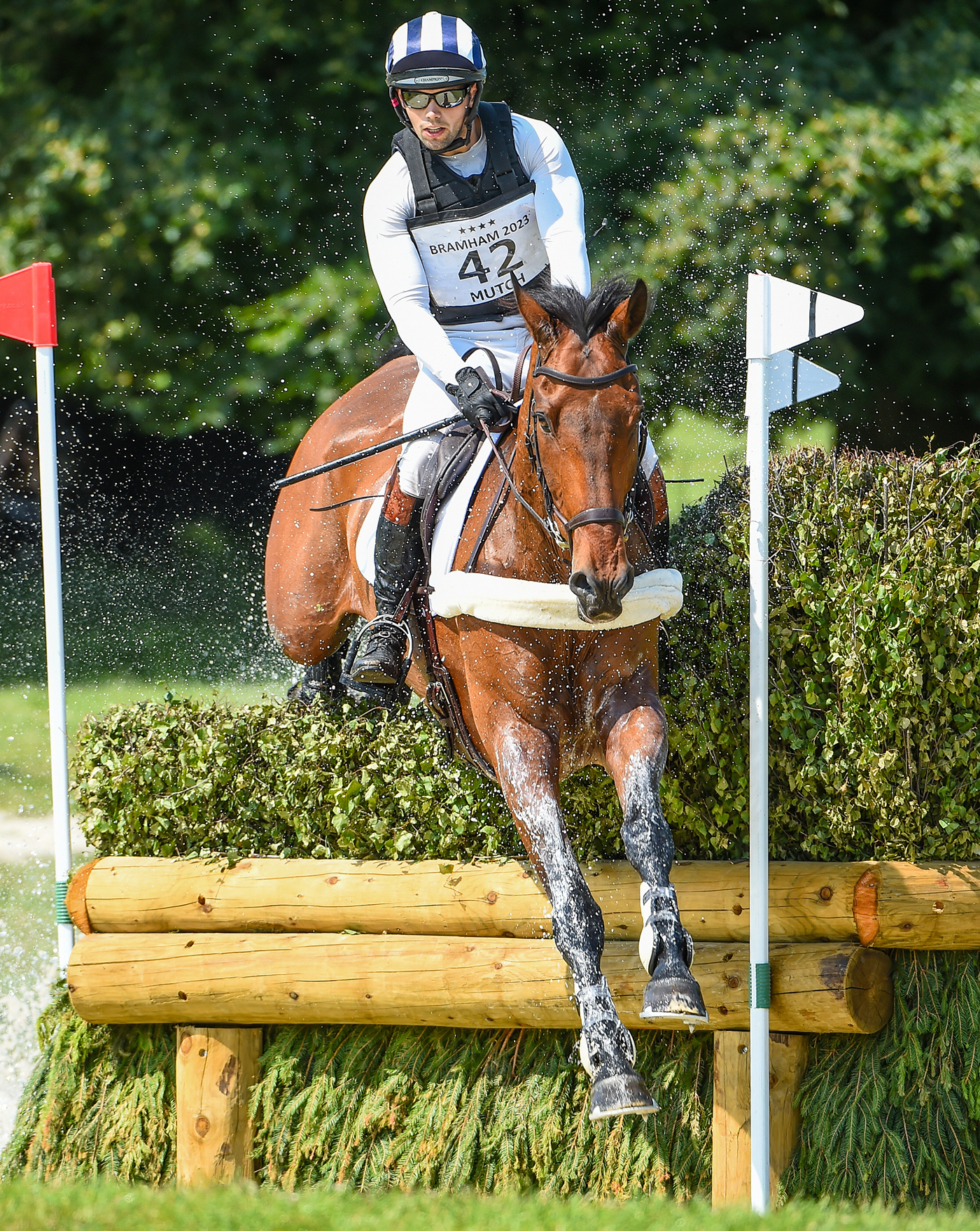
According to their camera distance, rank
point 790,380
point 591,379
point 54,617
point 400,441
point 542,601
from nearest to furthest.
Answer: point 591,379 → point 542,601 → point 790,380 → point 400,441 → point 54,617

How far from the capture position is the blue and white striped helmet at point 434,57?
468 cm

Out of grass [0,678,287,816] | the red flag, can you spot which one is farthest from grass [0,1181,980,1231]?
grass [0,678,287,816]

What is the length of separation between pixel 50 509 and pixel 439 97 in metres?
2.13

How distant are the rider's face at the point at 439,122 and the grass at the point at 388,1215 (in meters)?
3.26

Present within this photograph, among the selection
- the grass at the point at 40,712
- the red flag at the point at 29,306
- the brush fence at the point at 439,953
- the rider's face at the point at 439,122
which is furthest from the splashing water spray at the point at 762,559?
the grass at the point at 40,712

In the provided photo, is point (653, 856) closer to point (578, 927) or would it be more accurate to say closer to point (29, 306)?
point (578, 927)

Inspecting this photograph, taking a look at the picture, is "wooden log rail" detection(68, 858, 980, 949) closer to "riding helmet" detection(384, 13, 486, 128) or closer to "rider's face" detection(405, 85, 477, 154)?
"rider's face" detection(405, 85, 477, 154)

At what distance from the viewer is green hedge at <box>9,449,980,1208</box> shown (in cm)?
459

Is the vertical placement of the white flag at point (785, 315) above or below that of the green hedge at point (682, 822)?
above

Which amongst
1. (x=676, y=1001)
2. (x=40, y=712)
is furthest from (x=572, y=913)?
(x=40, y=712)

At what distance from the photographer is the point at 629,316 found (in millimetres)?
4125

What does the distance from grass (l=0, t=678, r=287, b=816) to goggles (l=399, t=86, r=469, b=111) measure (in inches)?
168

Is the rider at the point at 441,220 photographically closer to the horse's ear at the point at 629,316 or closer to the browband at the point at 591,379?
the horse's ear at the point at 629,316

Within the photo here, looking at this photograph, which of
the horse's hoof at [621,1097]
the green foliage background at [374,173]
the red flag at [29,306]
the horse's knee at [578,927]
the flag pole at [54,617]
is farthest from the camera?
the green foliage background at [374,173]
